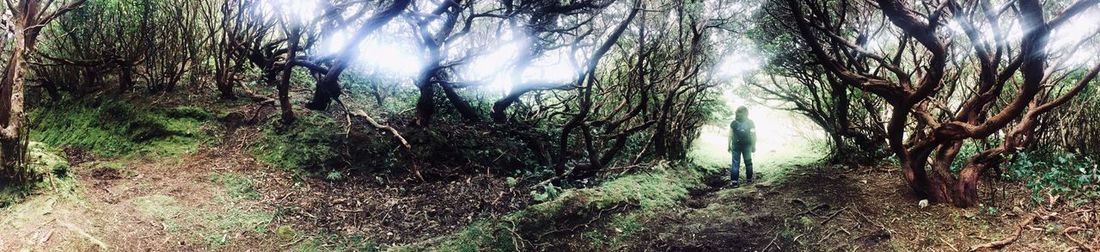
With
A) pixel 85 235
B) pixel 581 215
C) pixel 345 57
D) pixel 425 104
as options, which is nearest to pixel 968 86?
pixel 581 215

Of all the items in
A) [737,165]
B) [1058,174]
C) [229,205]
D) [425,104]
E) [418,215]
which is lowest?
[1058,174]

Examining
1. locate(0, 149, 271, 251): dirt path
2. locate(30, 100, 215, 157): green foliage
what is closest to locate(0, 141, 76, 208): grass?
locate(0, 149, 271, 251): dirt path

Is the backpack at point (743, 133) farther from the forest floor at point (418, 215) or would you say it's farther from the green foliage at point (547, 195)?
the green foliage at point (547, 195)

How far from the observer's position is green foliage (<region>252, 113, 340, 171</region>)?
6.68m

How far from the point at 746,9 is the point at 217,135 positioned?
8.43 m

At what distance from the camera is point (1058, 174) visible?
5141 mm

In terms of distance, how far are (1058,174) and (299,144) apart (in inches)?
341

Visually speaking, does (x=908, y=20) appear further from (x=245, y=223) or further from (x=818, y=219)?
(x=245, y=223)

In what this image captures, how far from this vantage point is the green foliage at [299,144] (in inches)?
263

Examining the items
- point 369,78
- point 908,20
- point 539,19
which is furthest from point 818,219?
point 369,78

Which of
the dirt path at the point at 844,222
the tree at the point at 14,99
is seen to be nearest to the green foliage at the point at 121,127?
the tree at the point at 14,99

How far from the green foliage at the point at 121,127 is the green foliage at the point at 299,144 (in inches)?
29.8

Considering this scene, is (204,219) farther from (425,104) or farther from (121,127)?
(425,104)

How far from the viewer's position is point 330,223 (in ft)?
17.7
